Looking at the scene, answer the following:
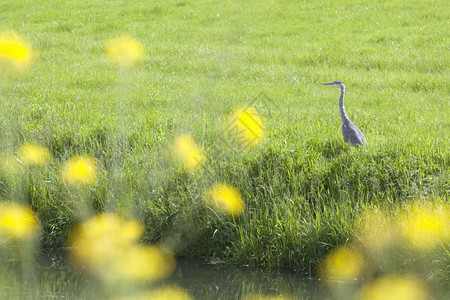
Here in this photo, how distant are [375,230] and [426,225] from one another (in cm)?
42

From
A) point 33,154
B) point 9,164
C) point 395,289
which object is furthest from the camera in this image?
point 33,154

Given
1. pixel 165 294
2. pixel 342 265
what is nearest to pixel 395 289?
pixel 342 265

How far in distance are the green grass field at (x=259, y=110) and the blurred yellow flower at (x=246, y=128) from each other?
0.44ft

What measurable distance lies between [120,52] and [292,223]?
8.76 meters

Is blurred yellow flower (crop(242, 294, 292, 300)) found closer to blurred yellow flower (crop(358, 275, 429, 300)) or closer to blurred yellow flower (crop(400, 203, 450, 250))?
blurred yellow flower (crop(358, 275, 429, 300))

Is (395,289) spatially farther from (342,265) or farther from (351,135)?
(351,135)

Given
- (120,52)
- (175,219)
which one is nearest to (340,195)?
→ (175,219)


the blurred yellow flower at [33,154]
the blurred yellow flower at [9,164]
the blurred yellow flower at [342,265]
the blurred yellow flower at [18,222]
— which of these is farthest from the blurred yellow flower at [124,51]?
the blurred yellow flower at [342,265]

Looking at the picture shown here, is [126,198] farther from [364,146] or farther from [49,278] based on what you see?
[364,146]

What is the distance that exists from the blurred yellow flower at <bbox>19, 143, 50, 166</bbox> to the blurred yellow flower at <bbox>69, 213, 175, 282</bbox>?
1.04 m

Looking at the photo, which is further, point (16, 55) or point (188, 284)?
point (16, 55)

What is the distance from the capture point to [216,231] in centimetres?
598

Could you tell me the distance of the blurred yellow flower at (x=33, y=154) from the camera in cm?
699

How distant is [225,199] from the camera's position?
6.14 metres
